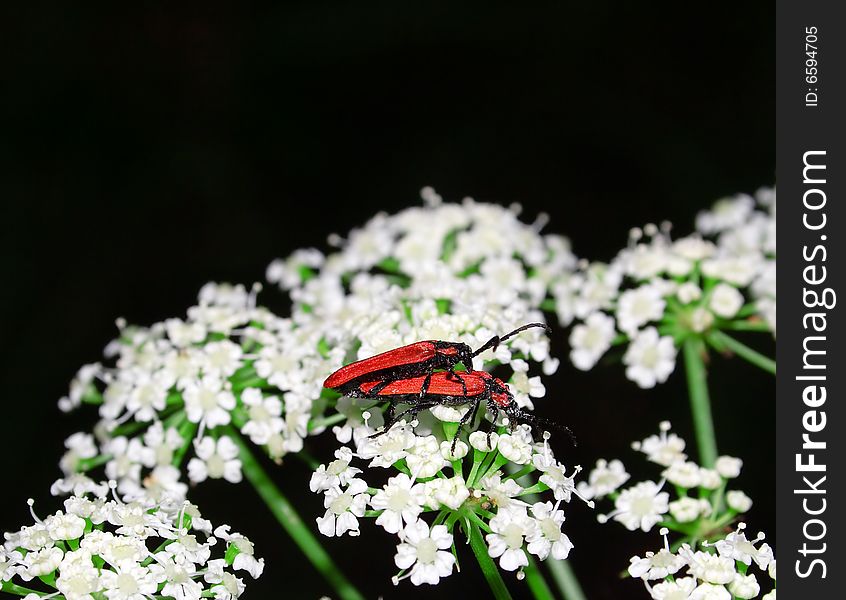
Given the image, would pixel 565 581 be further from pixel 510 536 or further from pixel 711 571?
pixel 510 536

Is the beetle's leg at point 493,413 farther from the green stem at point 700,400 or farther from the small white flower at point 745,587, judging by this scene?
the green stem at point 700,400

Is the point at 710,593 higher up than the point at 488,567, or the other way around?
the point at 488,567

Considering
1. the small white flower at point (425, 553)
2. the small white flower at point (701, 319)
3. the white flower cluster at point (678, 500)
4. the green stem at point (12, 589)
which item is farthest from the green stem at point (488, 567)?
the small white flower at point (701, 319)

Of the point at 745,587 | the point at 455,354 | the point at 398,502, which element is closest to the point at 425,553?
the point at 398,502

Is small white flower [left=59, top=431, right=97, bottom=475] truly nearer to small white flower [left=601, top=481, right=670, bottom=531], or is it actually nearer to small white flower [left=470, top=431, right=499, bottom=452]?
small white flower [left=470, top=431, right=499, bottom=452]

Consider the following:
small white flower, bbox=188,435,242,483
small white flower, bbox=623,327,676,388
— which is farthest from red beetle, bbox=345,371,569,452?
small white flower, bbox=623,327,676,388
